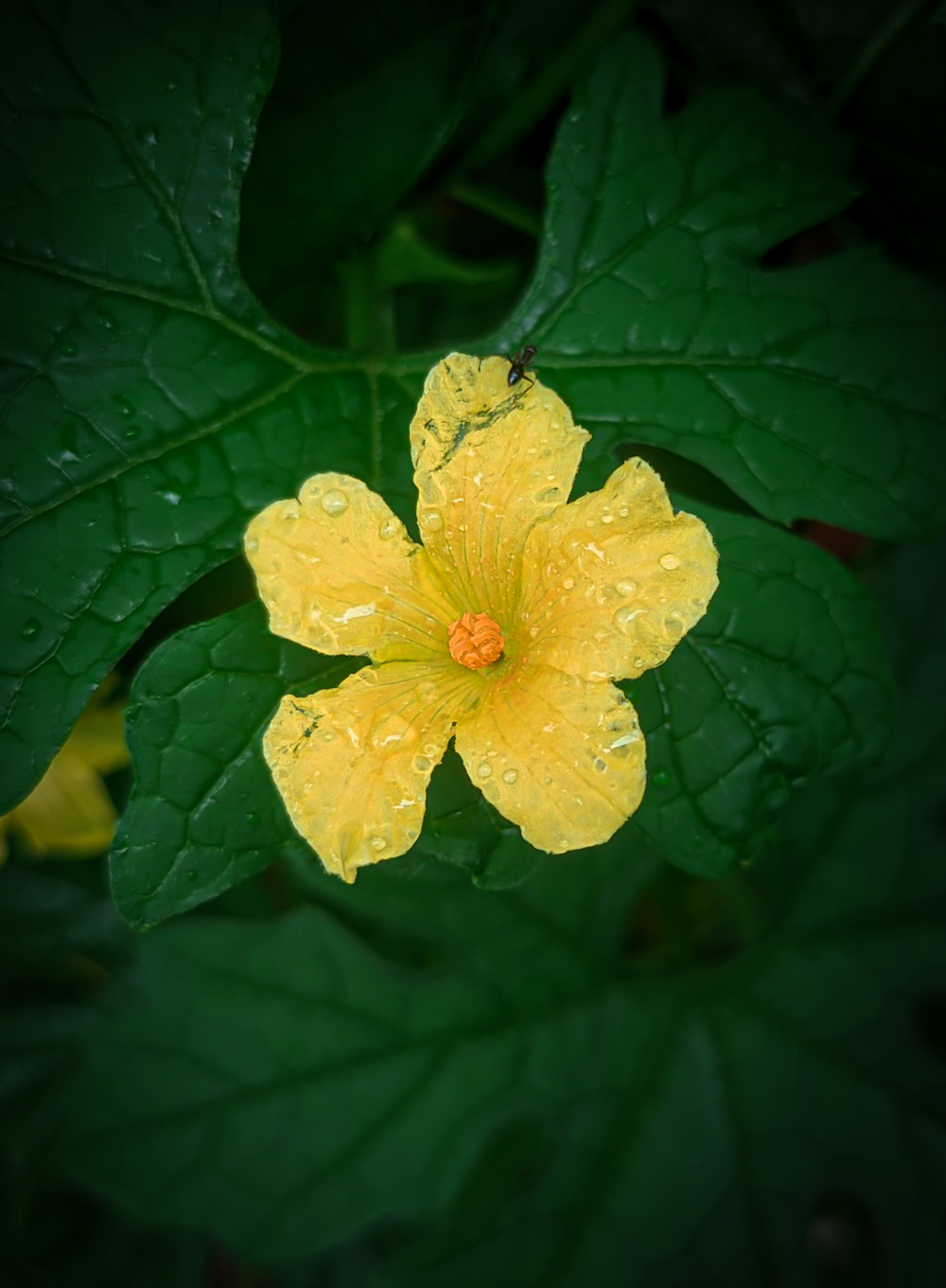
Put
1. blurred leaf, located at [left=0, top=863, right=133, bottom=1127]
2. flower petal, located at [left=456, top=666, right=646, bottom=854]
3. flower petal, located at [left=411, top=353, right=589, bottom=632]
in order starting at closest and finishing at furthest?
flower petal, located at [left=456, top=666, right=646, bottom=854] → flower petal, located at [left=411, top=353, right=589, bottom=632] → blurred leaf, located at [left=0, top=863, right=133, bottom=1127]

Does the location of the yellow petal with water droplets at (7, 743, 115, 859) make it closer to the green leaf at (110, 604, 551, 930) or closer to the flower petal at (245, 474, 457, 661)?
the green leaf at (110, 604, 551, 930)

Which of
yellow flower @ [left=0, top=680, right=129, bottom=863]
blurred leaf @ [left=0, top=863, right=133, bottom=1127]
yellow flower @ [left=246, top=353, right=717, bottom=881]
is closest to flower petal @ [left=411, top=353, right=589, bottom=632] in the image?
yellow flower @ [left=246, top=353, right=717, bottom=881]

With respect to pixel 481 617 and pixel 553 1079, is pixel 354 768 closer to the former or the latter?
pixel 481 617

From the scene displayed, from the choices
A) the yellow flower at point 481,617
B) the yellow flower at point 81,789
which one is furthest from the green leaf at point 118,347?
the yellow flower at point 81,789

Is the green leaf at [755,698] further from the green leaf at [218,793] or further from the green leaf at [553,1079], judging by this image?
the green leaf at [553,1079]

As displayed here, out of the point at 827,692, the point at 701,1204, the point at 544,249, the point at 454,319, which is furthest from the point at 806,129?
the point at 701,1204
